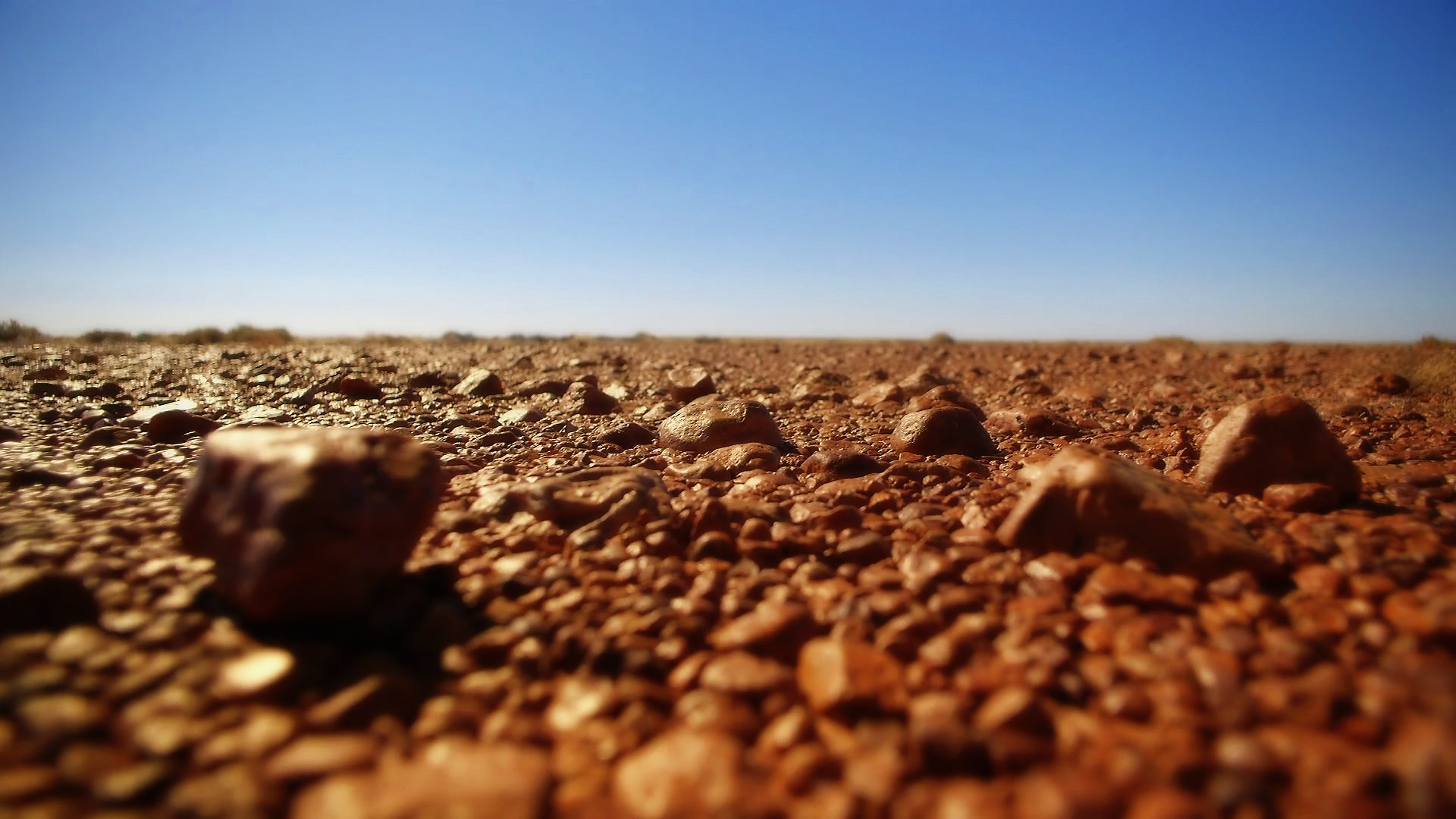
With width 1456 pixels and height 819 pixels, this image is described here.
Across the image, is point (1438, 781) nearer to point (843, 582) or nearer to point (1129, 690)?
point (1129, 690)

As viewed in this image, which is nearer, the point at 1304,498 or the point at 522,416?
the point at 1304,498

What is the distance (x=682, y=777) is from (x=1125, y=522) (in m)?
1.59

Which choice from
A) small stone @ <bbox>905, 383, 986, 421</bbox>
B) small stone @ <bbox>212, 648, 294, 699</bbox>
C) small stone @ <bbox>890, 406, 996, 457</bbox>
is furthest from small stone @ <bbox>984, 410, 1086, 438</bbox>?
small stone @ <bbox>212, 648, 294, 699</bbox>

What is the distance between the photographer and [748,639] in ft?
5.66

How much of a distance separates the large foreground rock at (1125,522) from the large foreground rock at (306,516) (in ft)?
6.02

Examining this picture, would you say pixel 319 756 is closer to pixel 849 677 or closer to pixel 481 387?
pixel 849 677

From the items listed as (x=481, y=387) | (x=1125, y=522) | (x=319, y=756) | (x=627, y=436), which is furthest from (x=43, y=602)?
(x=481, y=387)

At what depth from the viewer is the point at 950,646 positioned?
165 cm

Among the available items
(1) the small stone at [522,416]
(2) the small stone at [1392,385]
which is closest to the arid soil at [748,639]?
(1) the small stone at [522,416]

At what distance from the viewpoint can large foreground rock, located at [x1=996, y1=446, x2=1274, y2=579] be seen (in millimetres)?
2008

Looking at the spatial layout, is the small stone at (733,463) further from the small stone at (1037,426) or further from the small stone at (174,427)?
the small stone at (174,427)

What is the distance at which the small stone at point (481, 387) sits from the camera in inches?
248

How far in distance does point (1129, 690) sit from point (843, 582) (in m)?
0.81

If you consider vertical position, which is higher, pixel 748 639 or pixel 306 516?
pixel 306 516
